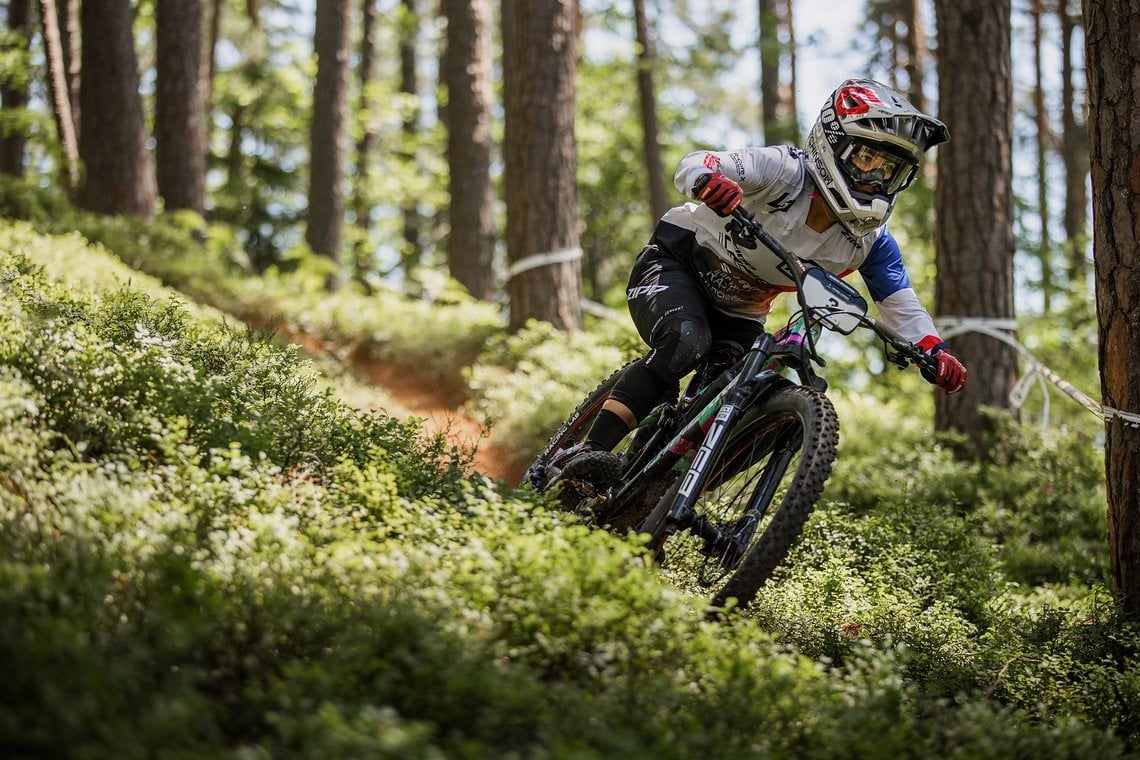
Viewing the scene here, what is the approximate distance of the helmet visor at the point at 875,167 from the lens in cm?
500

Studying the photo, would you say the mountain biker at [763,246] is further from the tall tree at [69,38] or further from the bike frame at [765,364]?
the tall tree at [69,38]

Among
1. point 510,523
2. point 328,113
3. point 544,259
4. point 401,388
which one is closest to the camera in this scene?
point 510,523

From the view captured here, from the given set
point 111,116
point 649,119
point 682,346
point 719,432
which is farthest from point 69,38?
point 719,432

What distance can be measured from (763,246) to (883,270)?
68 centimetres

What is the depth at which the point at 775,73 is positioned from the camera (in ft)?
66.1

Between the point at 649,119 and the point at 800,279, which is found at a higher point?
the point at 649,119

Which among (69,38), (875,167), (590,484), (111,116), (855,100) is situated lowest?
(590,484)

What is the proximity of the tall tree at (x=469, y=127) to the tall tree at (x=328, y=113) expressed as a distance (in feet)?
11.9

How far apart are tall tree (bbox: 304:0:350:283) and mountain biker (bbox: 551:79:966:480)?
40.7 ft

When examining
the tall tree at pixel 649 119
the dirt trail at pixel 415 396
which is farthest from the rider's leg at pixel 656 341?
the tall tree at pixel 649 119

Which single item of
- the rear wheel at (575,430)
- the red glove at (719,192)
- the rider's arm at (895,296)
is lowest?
the rear wheel at (575,430)

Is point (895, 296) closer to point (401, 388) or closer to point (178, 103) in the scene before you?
point (401, 388)

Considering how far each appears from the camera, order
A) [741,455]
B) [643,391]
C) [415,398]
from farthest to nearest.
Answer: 1. [415,398]
2. [643,391]
3. [741,455]

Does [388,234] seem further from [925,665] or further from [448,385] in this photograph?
[925,665]
